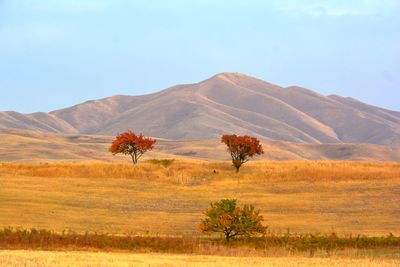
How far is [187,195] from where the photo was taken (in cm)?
6178

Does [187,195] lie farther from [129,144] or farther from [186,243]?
[129,144]

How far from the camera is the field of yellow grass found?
4609 centimetres

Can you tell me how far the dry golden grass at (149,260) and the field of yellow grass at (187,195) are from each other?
11074 millimetres

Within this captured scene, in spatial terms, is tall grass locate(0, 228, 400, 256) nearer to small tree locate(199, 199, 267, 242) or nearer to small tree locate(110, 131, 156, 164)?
small tree locate(199, 199, 267, 242)

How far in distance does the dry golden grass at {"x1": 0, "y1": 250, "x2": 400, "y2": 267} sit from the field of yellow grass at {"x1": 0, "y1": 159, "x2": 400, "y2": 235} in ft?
36.3

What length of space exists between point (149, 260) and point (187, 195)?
33309 mm

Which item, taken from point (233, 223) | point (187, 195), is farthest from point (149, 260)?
point (187, 195)

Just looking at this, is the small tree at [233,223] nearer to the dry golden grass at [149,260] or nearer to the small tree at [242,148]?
the dry golden grass at [149,260]

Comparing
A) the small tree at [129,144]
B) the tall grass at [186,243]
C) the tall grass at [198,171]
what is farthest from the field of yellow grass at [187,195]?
the small tree at [129,144]

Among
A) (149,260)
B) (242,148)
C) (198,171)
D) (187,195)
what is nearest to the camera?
(149,260)

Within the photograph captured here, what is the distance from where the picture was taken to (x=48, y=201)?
5428 centimetres

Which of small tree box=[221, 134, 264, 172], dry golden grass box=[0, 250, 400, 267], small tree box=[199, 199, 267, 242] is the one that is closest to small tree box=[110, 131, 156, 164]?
small tree box=[221, 134, 264, 172]

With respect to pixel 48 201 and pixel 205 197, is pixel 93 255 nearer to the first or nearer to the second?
pixel 48 201

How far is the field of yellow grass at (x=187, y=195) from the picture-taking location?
46.1m
